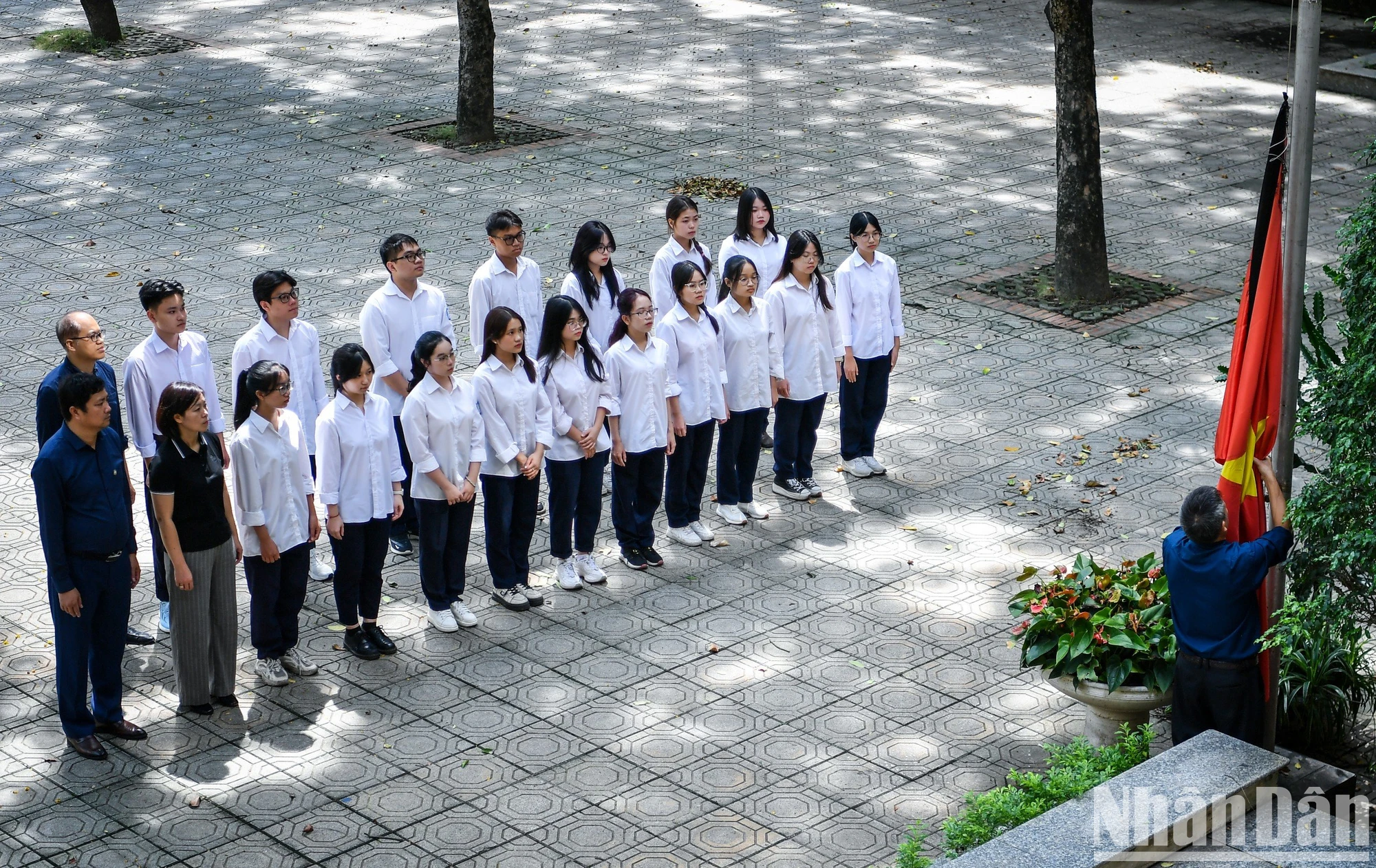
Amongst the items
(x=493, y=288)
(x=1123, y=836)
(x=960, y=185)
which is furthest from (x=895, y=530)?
(x=960, y=185)

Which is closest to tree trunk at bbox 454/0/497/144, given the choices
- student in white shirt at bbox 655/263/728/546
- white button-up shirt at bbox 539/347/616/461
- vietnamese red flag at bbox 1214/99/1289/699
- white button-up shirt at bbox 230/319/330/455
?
student in white shirt at bbox 655/263/728/546

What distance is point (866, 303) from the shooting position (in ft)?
33.1

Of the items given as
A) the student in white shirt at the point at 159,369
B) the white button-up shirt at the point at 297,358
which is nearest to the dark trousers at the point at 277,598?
the student in white shirt at the point at 159,369

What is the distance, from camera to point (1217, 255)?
14383mm

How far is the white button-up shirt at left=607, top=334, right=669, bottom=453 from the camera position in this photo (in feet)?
29.1

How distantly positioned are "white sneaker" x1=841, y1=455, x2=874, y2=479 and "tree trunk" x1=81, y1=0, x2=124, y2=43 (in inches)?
707

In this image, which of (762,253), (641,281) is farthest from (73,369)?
(641,281)

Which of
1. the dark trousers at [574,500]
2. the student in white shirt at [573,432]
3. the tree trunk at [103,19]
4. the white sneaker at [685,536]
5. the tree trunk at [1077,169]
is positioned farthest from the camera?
the tree trunk at [103,19]

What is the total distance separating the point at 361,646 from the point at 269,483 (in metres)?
1.10

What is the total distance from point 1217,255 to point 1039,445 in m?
4.82

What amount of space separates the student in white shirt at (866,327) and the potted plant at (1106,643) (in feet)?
10.1

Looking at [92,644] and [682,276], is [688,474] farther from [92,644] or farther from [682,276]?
[92,644]

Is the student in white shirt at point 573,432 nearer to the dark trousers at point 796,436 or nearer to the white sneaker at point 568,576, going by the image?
the white sneaker at point 568,576

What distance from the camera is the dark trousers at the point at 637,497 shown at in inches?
360
